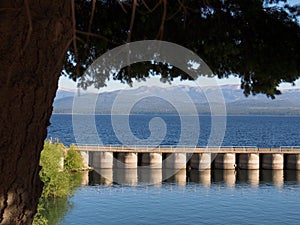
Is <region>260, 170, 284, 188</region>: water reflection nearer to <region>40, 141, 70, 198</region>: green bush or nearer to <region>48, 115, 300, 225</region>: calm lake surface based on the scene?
<region>48, 115, 300, 225</region>: calm lake surface

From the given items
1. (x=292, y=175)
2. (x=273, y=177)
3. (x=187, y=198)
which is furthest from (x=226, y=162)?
(x=187, y=198)

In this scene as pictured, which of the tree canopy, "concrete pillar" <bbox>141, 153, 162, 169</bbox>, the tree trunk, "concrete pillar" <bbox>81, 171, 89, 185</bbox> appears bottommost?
"concrete pillar" <bbox>81, 171, 89, 185</bbox>

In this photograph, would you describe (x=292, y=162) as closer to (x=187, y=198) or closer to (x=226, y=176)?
(x=226, y=176)

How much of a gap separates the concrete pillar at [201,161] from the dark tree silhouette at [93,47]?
162 feet

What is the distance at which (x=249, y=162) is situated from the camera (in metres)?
55.5

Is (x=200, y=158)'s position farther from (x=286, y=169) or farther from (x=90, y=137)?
(x=90, y=137)

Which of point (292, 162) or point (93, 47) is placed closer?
point (93, 47)

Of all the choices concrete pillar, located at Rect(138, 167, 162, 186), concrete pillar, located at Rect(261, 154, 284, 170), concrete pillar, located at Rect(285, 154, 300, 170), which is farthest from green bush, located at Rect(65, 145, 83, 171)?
concrete pillar, located at Rect(285, 154, 300, 170)

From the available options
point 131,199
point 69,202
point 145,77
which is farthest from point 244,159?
point 145,77

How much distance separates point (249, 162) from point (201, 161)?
6083mm

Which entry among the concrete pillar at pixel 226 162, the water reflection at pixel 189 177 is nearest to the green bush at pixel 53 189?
the water reflection at pixel 189 177

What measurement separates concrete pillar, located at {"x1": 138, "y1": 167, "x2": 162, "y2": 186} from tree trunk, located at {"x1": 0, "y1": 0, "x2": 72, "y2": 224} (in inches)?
1794

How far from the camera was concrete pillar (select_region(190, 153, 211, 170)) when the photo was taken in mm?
55031

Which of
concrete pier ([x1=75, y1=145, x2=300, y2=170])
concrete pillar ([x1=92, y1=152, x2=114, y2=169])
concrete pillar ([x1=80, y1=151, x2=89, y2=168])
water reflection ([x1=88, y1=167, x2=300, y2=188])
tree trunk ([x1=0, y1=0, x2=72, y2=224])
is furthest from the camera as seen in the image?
concrete pier ([x1=75, y1=145, x2=300, y2=170])
